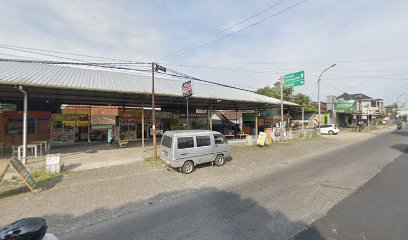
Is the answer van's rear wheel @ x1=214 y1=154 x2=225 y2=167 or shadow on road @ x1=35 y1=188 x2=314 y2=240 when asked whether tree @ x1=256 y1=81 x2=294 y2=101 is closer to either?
van's rear wheel @ x1=214 y1=154 x2=225 y2=167

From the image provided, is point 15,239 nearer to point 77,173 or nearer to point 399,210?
point 399,210

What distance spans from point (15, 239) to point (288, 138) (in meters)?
23.8

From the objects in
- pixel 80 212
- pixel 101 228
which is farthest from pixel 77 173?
pixel 101 228

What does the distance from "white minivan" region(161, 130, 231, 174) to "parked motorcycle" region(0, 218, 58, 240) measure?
6.82 m

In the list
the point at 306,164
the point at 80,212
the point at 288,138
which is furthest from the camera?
the point at 288,138

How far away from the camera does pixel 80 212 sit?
17.4ft

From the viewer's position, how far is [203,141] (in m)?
9.70

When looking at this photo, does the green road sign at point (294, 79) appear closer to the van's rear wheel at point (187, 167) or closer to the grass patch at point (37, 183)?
the van's rear wheel at point (187, 167)

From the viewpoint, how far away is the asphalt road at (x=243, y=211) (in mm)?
4203

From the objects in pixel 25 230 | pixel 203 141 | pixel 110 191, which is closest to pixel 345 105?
pixel 203 141

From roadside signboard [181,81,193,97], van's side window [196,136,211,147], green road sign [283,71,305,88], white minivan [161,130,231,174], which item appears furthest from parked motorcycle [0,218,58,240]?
green road sign [283,71,305,88]

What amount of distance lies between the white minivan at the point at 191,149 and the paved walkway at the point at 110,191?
510 millimetres

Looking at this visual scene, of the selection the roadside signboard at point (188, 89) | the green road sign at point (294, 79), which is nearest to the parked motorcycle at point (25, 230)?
the roadside signboard at point (188, 89)

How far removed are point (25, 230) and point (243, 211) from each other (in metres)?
4.58
